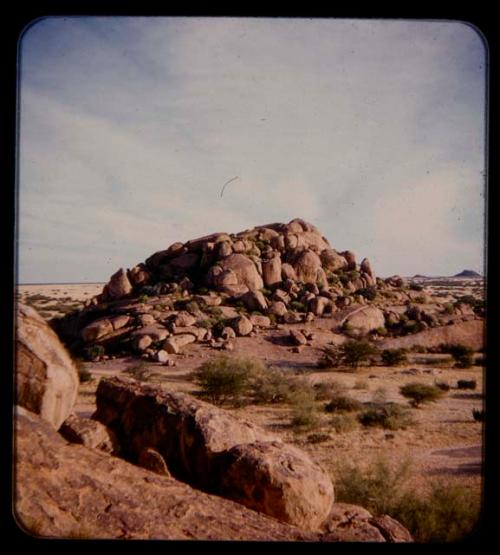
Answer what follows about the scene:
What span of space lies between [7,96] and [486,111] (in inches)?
172

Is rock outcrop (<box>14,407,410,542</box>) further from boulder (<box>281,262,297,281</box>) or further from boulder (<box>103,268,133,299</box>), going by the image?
boulder (<box>281,262,297,281</box>)

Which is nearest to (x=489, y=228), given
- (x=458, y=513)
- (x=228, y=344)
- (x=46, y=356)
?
(x=458, y=513)

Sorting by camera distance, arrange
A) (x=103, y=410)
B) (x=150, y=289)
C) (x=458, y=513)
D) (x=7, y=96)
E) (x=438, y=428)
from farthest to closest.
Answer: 1. (x=150, y=289)
2. (x=438, y=428)
3. (x=103, y=410)
4. (x=458, y=513)
5. (x=7, y=96)

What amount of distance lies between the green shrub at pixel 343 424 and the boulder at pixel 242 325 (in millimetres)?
8288

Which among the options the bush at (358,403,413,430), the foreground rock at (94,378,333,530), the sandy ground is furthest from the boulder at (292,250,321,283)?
the foreground rock at (94,378,333,530)

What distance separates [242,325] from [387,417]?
350 inches

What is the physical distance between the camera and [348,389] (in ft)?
32.6

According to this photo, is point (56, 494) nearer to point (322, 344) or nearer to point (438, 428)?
point (438, 428)

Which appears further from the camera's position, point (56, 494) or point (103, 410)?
point (103, 410)

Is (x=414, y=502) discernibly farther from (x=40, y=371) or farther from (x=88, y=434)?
(x=40, y=371)

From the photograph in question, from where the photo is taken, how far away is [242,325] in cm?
1575

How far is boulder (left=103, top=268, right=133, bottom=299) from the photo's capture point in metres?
19.9

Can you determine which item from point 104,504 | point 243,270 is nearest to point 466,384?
point 104,504

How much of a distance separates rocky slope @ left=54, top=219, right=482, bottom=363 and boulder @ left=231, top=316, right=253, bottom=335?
5cm
